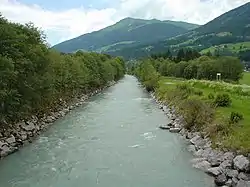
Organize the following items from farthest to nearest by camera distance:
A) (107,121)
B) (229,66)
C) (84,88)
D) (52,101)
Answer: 1. (229,66)
2. (84,88)
3. (52,101)
4. (107,121)

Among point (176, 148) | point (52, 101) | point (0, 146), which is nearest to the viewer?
point (0, 146)

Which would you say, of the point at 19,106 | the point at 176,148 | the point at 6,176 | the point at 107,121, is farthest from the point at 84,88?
the point at 6,176

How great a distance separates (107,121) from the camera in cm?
4572

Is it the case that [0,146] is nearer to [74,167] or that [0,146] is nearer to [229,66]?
[74,167]

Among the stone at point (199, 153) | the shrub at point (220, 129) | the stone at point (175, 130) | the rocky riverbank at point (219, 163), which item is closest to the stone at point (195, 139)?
the rocky riverbank at point (219, 163)

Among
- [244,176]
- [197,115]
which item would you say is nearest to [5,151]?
[244,176]

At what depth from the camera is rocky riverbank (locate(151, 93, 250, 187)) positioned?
22.1 metres

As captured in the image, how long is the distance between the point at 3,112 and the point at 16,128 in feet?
10.3

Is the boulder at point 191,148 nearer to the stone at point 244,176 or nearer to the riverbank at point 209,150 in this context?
the riverbank at point 209,150

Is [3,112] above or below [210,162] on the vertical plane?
above

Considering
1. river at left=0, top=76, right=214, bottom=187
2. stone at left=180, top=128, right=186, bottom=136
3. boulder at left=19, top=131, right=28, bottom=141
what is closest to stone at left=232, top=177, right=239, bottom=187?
river at left=0, top=76, right=214, bottom=187

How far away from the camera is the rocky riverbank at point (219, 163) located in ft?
72.7

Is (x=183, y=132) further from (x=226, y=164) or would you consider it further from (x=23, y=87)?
(x=23, y=87)

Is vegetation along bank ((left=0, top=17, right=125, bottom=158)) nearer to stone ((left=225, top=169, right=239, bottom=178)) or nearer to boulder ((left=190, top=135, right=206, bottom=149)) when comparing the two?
boulder ((left=190, top=135, right=206, bottom=149))
